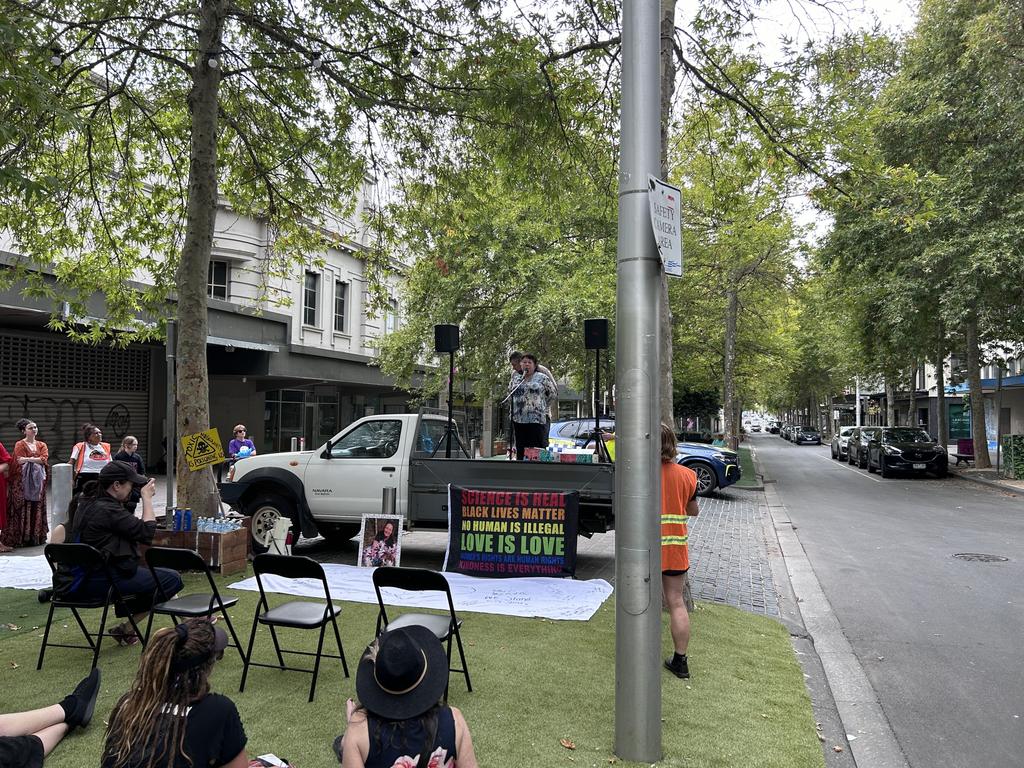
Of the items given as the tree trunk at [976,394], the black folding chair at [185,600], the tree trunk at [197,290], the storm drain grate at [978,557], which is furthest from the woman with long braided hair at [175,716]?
the tree trunk at [976,394]

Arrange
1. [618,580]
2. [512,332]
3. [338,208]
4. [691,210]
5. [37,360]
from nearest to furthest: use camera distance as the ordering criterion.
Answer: [618,580] → [338,208] → [37,360] → [512,332] → [691,210]

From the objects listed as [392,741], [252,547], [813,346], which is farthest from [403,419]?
[813,346]

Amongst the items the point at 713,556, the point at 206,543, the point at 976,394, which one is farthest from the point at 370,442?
the point at 976,394

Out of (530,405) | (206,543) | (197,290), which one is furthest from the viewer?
(530,405)

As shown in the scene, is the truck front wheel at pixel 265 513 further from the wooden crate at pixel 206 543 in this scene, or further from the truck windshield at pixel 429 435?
the truck windshield at pixel 429 435

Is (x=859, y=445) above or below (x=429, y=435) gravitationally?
below

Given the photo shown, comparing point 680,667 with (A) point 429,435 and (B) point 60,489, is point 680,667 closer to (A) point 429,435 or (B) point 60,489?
(A) point 429,435

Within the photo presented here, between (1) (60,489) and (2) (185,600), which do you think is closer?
(2) (185,600)

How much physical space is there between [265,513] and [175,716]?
743cm

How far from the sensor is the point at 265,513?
31.6 feet

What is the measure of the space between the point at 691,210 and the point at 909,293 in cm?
630

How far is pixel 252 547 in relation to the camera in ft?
31.0

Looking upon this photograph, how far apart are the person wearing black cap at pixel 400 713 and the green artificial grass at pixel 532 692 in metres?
1.52

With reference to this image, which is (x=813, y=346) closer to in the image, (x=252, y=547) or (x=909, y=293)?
(x=909, y=293)
